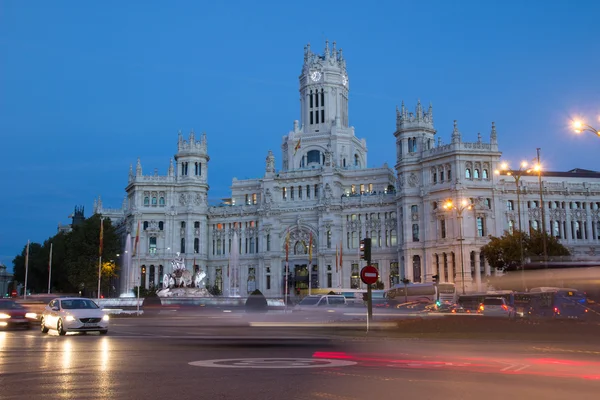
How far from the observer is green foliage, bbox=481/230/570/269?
71.2 meters

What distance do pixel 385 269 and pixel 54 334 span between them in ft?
264

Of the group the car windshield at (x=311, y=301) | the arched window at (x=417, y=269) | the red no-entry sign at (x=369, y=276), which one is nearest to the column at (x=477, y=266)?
the arched window at (x=417, y=269)

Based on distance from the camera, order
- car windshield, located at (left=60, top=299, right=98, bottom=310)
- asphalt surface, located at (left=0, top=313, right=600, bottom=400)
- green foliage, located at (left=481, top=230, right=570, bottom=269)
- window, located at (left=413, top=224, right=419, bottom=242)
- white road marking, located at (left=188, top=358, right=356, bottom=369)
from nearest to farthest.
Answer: asphalt surface, located at (left=0, top=313, right=600, bottom=400)
white road marking, located at (left=188, top=358, right=356, bottom=369)
car windshield, located at (left=60, top=299, right=98, bottom=310)
green foliage, located at (left=481, top=230, right=570, bottom=269)
window, located at (left=413, top=224, right=419, bottom=242)

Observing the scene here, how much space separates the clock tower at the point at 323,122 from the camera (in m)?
122

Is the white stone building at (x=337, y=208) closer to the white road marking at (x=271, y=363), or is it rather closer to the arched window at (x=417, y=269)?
the arched window at (x=417, y=269)

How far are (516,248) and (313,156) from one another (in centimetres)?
5634

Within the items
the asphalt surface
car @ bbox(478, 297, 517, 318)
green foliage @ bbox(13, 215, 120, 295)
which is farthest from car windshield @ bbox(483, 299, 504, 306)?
green foliage @ bbox(13, 215, 120, 295)

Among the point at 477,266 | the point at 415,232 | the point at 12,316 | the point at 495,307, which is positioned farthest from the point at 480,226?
the point at 12,316

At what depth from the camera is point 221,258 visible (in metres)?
120

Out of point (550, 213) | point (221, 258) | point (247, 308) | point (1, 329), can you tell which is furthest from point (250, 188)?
point (1, 329)

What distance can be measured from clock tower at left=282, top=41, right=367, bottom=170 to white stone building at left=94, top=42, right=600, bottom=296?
0.23 meters

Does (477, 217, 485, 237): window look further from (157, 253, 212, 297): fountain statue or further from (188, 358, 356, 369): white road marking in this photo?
(188, 358, 356, 369): white road marking

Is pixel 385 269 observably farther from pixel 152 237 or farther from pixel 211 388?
pixel 211 388

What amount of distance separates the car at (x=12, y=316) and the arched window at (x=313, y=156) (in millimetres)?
90052
